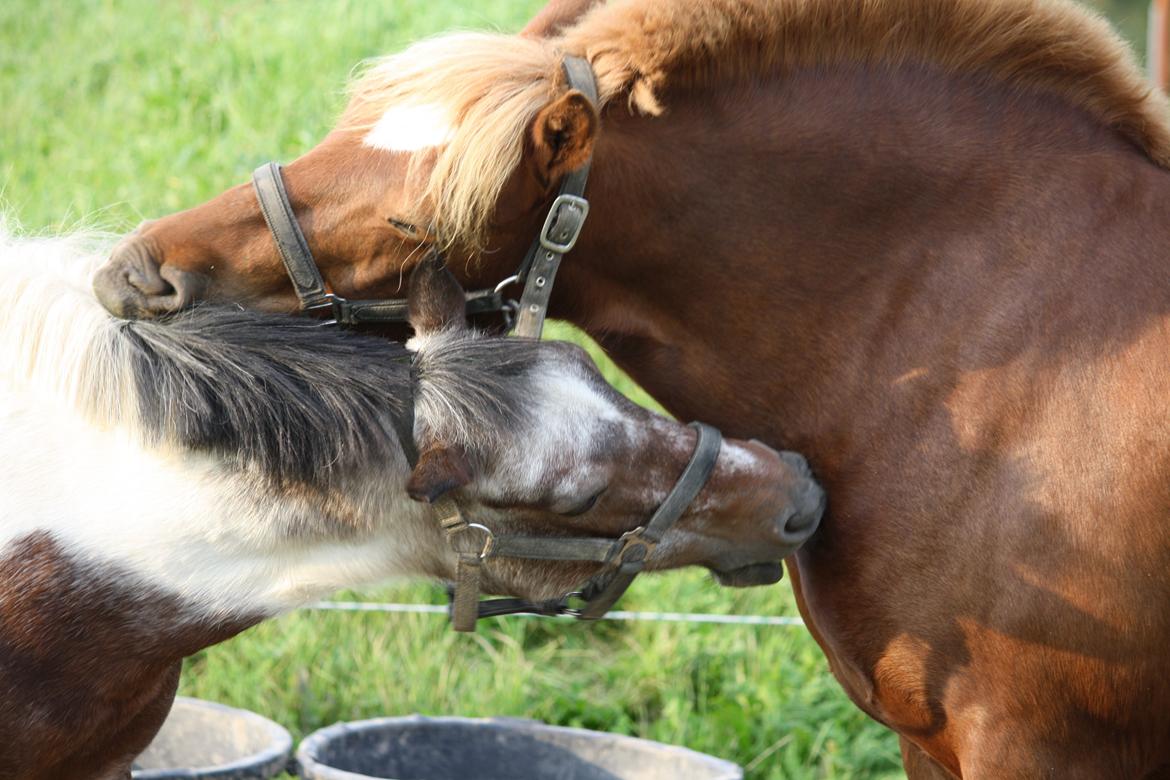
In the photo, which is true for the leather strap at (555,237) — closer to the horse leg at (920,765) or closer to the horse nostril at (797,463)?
the horse nostril at (797,463)

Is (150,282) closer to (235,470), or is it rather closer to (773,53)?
(235,470)

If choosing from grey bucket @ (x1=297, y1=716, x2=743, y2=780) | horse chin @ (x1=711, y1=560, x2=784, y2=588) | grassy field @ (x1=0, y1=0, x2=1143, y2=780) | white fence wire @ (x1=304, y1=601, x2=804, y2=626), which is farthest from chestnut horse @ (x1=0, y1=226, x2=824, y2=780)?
white fence wire @ (x1=304, y1=601, x2=804, y2=626)

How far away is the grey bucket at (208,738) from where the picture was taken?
3.77 m

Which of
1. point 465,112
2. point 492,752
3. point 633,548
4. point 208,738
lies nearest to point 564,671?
point 492,752

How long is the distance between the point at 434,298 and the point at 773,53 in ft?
2.46

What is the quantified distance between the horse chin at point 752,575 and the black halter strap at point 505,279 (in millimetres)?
613

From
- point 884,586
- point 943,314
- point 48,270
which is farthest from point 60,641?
point 943,314

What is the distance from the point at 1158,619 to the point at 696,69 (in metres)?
1.23

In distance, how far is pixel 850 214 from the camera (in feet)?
7.50

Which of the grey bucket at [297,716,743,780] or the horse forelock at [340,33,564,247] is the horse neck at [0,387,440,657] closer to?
the horse forelock at [340,33,564,247]

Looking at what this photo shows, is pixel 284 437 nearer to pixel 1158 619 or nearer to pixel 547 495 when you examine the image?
pixel 547 495

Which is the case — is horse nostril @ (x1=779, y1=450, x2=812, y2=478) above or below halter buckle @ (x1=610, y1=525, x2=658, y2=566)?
above

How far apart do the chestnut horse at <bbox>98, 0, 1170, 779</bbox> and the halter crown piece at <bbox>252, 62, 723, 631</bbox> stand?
38 millimetres

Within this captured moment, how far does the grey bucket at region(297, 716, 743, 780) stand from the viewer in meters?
3.64
